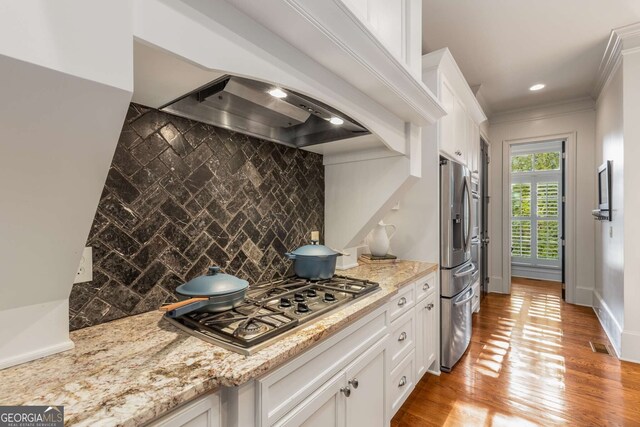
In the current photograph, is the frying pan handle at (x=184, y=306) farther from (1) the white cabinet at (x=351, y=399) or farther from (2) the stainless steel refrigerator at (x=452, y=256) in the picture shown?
(2) the stainless steel refrigerator at (x=452, y=256)

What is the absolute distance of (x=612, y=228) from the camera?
2.93m

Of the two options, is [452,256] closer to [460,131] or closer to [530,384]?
[530,384]

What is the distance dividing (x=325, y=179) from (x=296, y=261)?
2.42ft

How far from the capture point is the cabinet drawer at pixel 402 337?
1666mm

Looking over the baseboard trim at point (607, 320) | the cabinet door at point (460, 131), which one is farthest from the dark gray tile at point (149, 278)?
the baseboard trim at point (607, 320)

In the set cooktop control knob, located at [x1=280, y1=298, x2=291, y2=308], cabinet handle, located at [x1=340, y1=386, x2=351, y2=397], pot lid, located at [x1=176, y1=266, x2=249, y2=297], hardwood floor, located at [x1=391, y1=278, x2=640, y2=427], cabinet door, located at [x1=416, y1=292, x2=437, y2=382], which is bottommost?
hardwood floor, located at [x1=391, y1=278, x2=640, y2=427]

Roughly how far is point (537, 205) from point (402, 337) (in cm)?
547

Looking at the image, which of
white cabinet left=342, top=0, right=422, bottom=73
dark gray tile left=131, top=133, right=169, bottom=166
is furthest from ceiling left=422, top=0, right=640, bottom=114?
dark gray tile left=131, top=133, right=169, bottom=166

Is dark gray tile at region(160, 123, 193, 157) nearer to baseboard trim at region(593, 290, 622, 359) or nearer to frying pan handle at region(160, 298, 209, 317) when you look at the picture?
frying pan handle at region(160, 298, 209, 317)

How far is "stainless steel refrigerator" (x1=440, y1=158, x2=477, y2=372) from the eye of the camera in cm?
226

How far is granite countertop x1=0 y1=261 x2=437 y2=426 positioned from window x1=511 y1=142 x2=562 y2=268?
6146mm

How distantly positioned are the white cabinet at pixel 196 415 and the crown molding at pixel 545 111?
201 inches

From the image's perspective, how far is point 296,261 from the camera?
5.35ft

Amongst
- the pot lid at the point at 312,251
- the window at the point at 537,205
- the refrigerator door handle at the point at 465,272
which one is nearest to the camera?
the pot lid at the point at 312,251
